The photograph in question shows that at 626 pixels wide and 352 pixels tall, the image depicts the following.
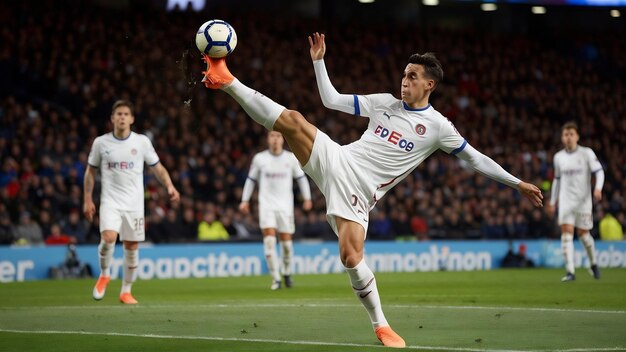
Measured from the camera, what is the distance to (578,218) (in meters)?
19.4

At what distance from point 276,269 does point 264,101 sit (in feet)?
30.5

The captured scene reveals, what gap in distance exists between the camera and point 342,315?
11852mm

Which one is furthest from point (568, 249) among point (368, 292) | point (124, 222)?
point (368, 292)

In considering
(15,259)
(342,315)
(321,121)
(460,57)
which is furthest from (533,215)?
(342,315)

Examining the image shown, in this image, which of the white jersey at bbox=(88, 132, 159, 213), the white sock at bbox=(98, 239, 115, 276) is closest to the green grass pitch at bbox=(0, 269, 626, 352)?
the white sock at bbox=(98, 239, 115, 276)

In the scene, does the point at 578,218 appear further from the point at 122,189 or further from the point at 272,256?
the point at 122,189

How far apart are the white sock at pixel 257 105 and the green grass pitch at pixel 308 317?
1969mm

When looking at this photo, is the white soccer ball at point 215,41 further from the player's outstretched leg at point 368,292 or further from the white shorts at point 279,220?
the white shorts at point 279,220

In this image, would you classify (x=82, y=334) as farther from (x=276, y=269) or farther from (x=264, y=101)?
(x=276, y=269)

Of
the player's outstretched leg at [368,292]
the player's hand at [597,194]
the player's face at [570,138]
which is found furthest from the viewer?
the player's face at [570,138]

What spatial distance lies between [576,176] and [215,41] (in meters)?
12.0

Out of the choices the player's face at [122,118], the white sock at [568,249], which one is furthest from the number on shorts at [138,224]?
the white sock at [568,249]

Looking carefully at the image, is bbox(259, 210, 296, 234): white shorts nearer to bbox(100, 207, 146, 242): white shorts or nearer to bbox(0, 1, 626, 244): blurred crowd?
bbox(100, 207, 146, 242): white shorts

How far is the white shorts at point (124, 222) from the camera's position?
1396 centimetres
